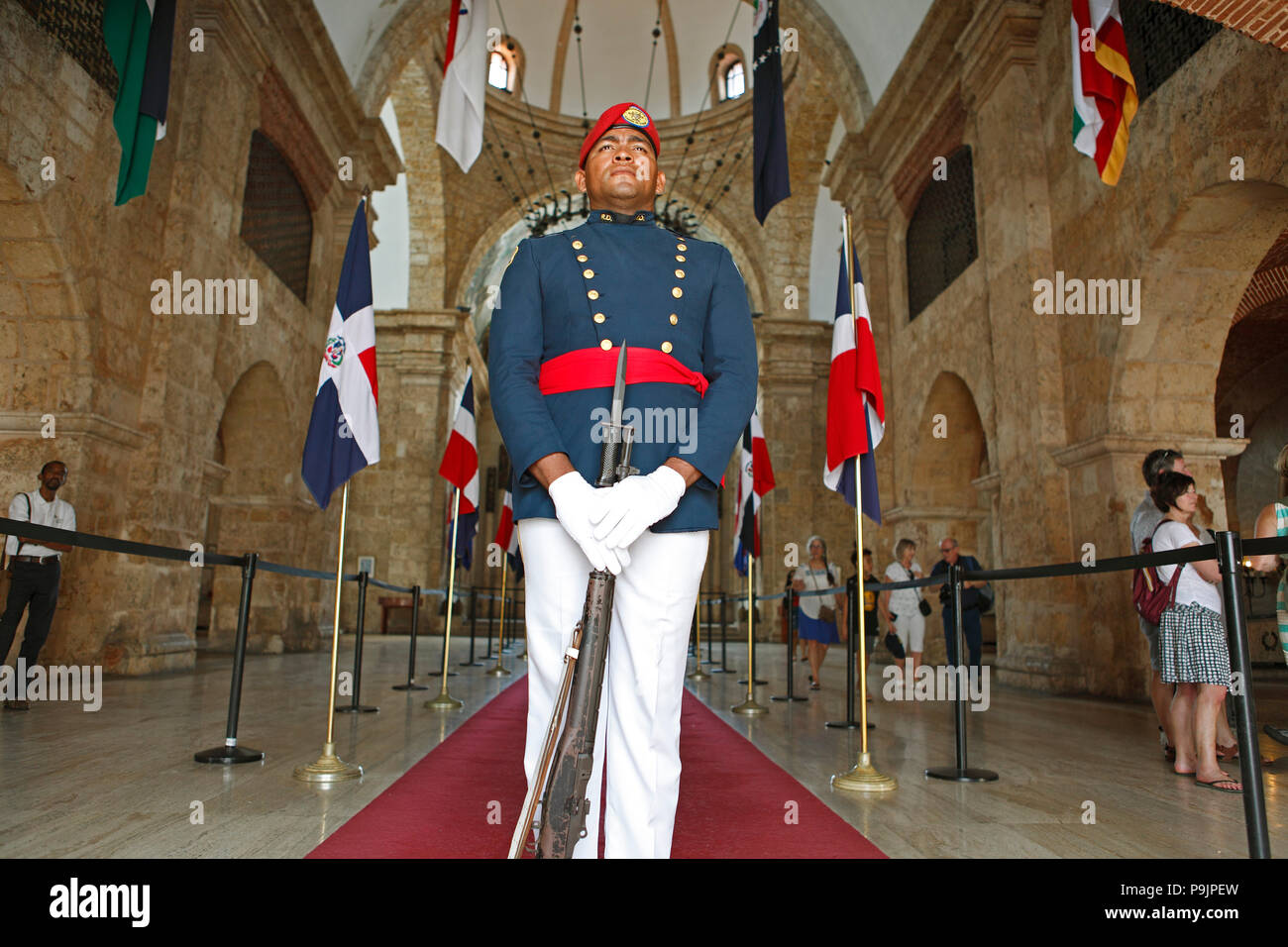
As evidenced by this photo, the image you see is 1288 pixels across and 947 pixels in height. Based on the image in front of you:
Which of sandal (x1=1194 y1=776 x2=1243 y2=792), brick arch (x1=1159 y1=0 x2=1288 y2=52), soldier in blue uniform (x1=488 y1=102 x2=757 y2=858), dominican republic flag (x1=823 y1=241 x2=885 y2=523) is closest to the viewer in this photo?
soldier in blue uniform (x1=488 y1=102 x2=757 y2=858)

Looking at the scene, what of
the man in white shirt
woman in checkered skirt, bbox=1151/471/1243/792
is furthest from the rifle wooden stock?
the man in white shirt

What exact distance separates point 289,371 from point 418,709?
21.3 feet

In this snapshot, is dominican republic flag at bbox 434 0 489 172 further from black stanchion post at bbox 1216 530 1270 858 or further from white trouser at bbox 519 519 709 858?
black stanchion post at bbox 1216 530 1270 858

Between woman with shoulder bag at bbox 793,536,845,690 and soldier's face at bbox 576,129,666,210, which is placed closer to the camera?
soldier's face at bbox 576,129,666,210

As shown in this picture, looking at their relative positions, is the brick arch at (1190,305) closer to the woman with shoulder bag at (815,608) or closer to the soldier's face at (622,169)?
the woman with shoulder bag at (815,608)

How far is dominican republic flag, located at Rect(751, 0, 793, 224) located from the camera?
8.07m

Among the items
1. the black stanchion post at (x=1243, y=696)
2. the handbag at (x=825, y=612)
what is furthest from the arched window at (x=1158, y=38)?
the black stanchion post at (x=1243, y=696)

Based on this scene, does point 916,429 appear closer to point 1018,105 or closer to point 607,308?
point 1018,105

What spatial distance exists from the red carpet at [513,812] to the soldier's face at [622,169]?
1760 mm

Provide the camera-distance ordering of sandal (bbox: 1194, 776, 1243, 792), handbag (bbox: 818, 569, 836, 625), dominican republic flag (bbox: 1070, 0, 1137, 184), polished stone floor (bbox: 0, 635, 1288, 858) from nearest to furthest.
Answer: polished stone floor (bbox: 0, 635, 1288, 858) < sandal (bbox: 1194, 776, 1243, 792) < dominican republic flag (bbox: 1070, 0, 1137, 184) < handbag (bbox: 818, 569, 836, 625)

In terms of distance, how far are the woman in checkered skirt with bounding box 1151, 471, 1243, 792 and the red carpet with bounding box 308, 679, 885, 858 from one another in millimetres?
1825

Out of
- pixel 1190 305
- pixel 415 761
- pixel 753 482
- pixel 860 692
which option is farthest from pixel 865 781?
pixel 1190 305

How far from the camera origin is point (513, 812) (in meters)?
2.72

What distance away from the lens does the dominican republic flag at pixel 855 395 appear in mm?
4020
